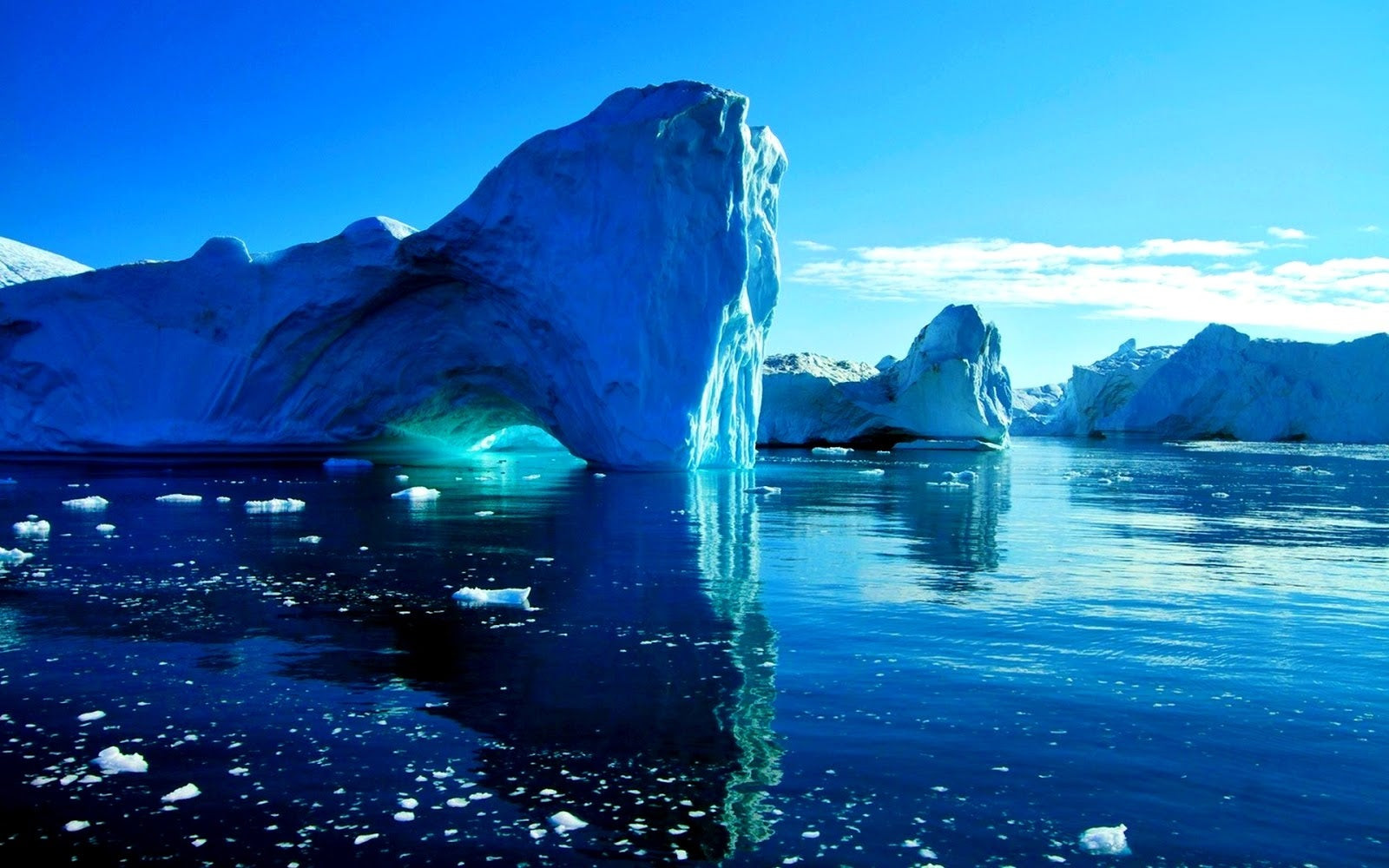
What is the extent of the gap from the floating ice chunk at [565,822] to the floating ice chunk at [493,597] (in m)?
3.38

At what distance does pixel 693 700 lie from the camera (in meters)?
4.52

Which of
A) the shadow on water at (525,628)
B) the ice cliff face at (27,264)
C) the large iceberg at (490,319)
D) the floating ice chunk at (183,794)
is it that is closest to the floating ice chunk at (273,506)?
the shadow on water at (525,628)

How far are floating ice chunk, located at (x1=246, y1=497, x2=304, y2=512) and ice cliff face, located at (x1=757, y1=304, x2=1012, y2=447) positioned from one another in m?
27.5

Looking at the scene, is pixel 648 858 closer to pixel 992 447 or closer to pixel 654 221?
pixel 654 221

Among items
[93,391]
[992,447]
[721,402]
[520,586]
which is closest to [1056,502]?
[721,402]

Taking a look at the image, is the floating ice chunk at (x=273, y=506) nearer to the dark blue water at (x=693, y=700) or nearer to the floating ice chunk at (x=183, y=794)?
the dark blue water at (x=693, y=700)

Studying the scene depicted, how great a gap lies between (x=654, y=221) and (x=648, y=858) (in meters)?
17.2

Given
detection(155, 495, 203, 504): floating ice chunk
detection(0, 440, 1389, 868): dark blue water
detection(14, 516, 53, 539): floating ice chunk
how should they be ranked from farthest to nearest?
detection(155, 495, 203, 504): floating ice chunk → detection(14, 516, 53, 539): floating ice chunk → detection(0, 440, 1389, 868): dark blue water

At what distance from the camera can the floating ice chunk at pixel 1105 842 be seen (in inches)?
118

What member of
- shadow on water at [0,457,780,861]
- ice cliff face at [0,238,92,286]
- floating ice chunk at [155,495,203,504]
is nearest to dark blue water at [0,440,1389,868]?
shadow on water at [0,457,780,861]

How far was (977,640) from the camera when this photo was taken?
564cm

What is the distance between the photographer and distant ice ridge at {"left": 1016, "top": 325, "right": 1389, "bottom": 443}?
4953 centimetres

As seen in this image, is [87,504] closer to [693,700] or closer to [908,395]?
[693,700]

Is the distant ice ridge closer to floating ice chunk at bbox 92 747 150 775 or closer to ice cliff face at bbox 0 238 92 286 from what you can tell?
ice cliff face at bbox 0 238 92 286
